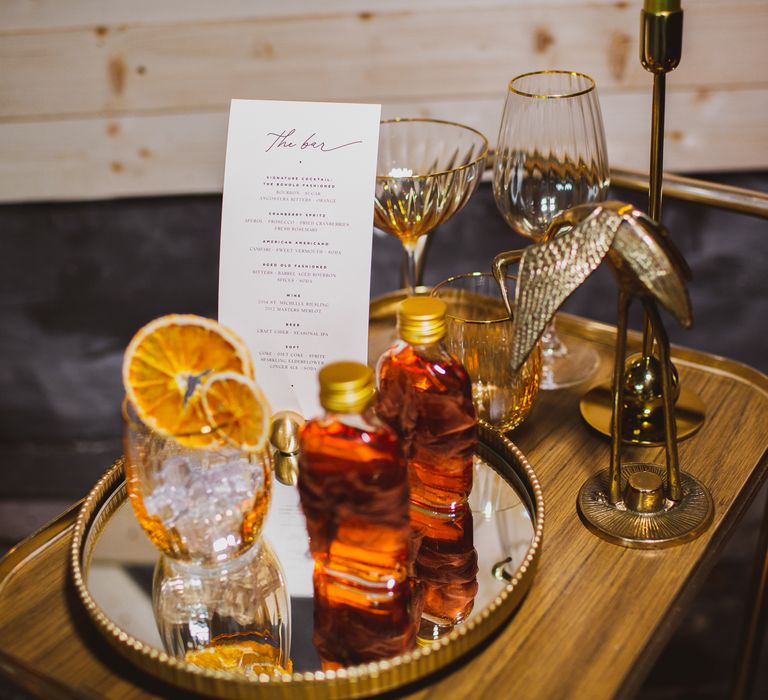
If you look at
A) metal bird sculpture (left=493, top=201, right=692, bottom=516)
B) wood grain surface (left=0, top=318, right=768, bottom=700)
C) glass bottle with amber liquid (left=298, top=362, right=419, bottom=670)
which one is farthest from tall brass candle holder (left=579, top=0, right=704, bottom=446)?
glass bottle with amber liquid (left=298, top=362, right=419, bottom=670)

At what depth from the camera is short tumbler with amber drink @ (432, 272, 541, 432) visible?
73 cm

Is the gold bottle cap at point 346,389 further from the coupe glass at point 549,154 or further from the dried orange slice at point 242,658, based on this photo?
the coupe glass at point 549,154

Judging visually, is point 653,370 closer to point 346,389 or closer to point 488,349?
point 488,349

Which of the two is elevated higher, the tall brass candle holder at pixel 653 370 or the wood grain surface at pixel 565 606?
the tall brass candle holder at pixel 653 370

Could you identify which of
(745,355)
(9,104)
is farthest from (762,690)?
(9,104)

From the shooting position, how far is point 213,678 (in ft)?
1.75

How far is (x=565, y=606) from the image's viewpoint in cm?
60

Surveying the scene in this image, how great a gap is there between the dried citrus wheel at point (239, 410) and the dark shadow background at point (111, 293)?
3.84ft

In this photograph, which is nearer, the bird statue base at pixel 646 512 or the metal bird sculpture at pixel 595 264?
the metal bird sculpture at pixel 595 264

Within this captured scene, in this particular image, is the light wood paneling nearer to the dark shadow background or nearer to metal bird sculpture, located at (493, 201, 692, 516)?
the dark shadow background

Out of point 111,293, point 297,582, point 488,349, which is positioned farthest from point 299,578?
point 111,293

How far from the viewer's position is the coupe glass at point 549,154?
81 cm

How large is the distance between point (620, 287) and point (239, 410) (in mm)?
253

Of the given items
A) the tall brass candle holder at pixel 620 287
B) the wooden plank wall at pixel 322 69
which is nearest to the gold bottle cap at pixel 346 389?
the tall brass candle holder at pixel 620 287
